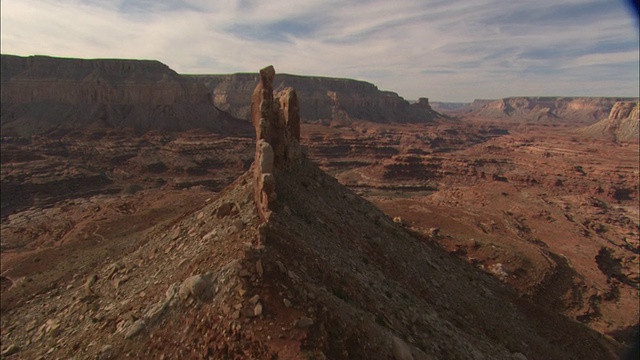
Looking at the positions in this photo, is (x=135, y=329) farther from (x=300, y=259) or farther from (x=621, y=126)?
(x=621, y=126)

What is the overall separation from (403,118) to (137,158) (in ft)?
443

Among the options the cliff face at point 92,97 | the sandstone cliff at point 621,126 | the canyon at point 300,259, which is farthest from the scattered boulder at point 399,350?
the sandstone cliff at point 621,126

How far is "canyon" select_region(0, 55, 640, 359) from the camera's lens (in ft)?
27.0

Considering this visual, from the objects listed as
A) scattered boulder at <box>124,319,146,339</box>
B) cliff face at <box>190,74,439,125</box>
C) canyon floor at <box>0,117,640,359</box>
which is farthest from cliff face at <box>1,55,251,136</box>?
scattered boulder at <box>124,319,146,339</box>

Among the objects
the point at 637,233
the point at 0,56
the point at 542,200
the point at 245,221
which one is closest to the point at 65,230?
the point at 245,221

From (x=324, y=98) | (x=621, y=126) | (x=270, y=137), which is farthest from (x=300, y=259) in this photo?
(x=621, y=126)

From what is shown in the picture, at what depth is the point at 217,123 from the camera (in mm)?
106688

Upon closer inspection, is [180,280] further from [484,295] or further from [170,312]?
[484,295]

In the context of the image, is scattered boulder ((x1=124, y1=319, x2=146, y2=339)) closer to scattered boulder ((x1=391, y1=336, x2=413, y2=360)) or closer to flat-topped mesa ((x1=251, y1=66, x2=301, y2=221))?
flat-topped mesa ((x1=251, y1=66, x2=301, y2=221))

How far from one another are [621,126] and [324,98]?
12311cm

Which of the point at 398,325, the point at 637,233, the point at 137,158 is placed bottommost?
the point at 637,233

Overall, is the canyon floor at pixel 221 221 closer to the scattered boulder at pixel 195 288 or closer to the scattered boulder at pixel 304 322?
the scattered boulder at pixel 304 322

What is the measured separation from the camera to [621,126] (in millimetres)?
143000

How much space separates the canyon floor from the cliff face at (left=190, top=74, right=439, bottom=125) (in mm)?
54328
